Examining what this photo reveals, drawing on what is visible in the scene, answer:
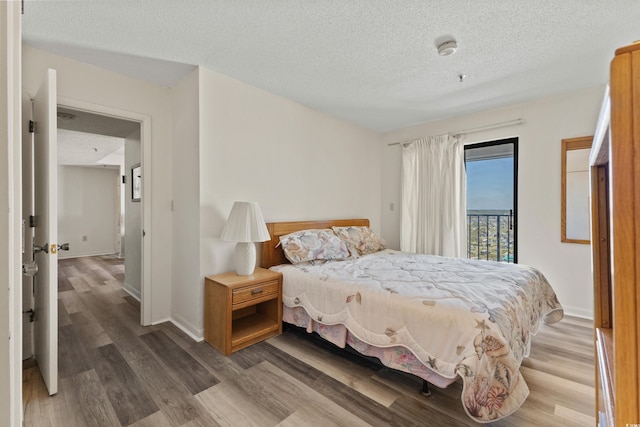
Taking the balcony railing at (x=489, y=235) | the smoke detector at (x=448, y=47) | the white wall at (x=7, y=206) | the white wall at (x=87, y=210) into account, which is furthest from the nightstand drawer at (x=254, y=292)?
the white wall at (x=87, y=210)

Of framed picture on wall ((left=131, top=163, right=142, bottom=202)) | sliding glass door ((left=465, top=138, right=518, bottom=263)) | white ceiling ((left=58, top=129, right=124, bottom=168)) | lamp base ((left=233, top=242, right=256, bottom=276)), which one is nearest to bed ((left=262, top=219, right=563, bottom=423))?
lamp base ((left=233, top=242, right=256, bottom=276))

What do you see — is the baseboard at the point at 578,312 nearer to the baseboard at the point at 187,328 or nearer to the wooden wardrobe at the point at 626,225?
the wooden wardrobe at the point at 626,225

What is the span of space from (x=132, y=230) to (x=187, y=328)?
1.96 meters

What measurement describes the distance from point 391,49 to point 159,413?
2916 mm

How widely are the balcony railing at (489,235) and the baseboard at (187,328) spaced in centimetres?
362

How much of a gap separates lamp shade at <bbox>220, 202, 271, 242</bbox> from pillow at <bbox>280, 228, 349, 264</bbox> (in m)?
0.42

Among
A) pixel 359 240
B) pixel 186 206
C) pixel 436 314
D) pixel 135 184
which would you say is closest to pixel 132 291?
pixel 135 184

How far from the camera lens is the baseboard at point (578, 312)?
2.87 m

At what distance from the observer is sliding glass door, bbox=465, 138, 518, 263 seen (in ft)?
11.4

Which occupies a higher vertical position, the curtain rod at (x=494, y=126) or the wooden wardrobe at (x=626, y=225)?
the curtain rod at (x=494, y=126)

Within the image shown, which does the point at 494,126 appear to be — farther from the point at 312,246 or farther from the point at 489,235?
the point at 312,246

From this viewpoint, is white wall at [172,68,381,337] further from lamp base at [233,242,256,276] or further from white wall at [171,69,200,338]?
lamp base at [233,242,256,276]

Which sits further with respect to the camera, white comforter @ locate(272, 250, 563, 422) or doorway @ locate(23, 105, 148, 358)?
doorway @ locate(23, 105, 148, 358)

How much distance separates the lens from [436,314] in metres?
1.62
